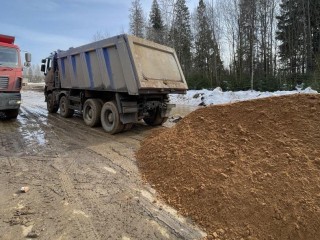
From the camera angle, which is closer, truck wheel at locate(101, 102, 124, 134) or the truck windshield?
truck wheel at locate(101, 102, 124, 134)

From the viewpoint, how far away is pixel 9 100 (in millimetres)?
10109

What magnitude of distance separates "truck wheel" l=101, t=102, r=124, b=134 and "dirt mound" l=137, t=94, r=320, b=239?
1.93 meters

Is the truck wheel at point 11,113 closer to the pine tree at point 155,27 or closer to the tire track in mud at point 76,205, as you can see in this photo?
the tire track in mud at point 76,205

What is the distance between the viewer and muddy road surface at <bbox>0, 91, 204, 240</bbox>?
11.1ft

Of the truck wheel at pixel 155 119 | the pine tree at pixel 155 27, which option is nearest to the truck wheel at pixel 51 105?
the truck wheel at pixel 155 119

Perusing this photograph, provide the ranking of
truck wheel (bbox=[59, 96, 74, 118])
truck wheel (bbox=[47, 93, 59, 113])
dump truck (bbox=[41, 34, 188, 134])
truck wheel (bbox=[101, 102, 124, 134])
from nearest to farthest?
dump truck (bbox=[41, 34, 188, 134]) → truck wheel (bbox=[101, 102, 124, 134]) → truck wheel (bbox=[59, 96, 74, 118]) → truck wheel (bbox=[47, 93, 59, 113])

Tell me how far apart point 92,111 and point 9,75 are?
3383 millimetres

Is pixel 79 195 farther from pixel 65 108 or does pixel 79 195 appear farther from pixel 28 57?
pixel 28 57

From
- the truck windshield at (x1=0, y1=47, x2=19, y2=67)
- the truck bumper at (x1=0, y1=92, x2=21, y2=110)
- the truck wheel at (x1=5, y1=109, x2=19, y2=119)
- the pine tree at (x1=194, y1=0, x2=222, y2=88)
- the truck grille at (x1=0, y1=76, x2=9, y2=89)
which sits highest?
the pine tree at (x1=194, y1=0, x2=222, y2=88)

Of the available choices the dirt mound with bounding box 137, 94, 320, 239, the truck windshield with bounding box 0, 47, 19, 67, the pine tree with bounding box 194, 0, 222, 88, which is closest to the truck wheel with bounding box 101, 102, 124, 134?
the dirt mound with bounding box 137, 94, 320, 239

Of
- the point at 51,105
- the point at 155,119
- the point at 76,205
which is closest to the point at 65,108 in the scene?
the point at 51,105

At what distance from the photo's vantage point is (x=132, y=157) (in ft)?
20.9

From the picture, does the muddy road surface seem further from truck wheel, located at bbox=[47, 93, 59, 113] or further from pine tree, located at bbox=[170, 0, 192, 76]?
pine tree, located at bbox=[170, 0, 192, 76]

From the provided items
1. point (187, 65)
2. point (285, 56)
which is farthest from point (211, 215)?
point (187, 65)
